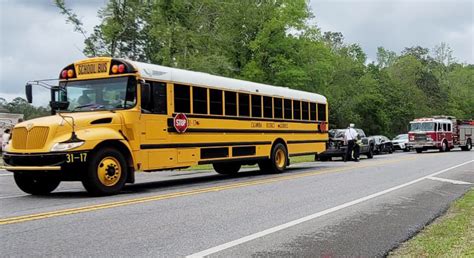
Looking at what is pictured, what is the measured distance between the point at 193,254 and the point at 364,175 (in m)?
11.8

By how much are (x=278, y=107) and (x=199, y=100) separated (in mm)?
4783

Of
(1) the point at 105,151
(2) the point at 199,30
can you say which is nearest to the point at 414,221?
(1) the point at 105,151

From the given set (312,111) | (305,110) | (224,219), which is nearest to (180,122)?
(224,219)

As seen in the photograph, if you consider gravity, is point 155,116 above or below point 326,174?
above

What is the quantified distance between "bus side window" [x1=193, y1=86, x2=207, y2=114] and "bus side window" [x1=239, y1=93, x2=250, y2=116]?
196cm

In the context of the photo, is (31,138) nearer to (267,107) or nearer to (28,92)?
(28,92)

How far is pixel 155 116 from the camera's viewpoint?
12.8 meters

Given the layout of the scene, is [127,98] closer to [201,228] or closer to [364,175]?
[201,228]

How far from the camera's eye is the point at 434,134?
39.7 metres

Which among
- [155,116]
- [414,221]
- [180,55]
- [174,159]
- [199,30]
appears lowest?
[414,221]

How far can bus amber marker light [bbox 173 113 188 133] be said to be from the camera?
1334 cm

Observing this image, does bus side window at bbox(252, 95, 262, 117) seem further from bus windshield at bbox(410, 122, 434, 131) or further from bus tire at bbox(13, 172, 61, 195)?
bus windshield at bbox(410, 122, 434, 131)

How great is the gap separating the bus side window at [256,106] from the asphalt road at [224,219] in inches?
145

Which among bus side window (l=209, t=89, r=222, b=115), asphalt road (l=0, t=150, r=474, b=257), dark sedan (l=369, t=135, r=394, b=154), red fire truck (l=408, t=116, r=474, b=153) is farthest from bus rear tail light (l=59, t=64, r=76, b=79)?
red fire truck (l=408, t=116, r=474, b=153)
